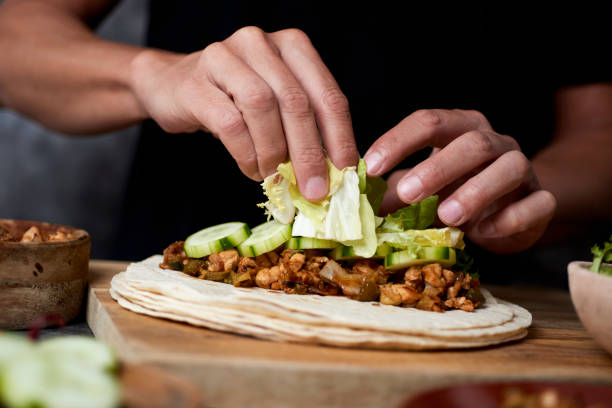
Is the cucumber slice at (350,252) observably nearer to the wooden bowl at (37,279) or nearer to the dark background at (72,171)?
the wooden bowl at (37,279)

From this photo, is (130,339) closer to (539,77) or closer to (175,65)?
(175,65)

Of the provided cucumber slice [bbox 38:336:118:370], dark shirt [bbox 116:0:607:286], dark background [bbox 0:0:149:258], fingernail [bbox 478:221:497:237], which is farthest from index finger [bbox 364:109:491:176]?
dark background [bbox 0:0:149:258]

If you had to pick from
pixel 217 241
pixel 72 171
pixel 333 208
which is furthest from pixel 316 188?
pixel 72 171

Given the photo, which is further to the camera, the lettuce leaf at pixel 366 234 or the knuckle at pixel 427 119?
the knuckle at pixel 427 119

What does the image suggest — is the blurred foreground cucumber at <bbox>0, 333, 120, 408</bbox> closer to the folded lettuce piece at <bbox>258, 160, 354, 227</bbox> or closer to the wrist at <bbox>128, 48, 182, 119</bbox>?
the folded lettuce piece at <bbox>258, 160, 354, 227</bbox>

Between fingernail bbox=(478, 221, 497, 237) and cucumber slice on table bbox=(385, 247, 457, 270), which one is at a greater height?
fingernail bbox=(478, 221, 497, 237)

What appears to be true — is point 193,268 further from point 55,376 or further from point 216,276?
point 55,376

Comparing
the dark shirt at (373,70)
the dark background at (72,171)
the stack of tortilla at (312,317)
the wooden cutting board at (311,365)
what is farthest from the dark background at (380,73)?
the dark background at (72,171)
